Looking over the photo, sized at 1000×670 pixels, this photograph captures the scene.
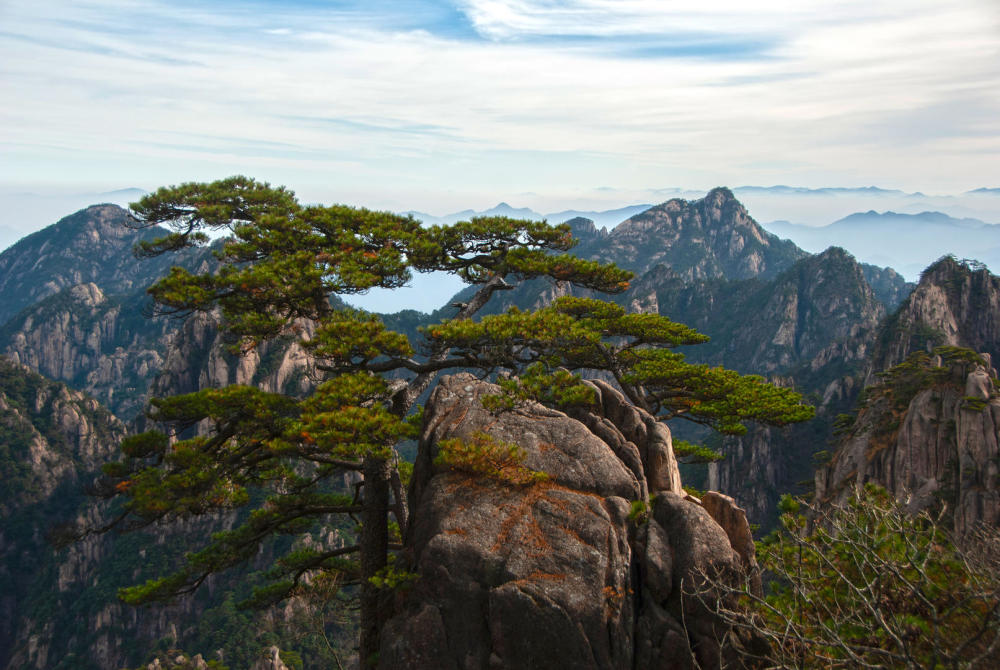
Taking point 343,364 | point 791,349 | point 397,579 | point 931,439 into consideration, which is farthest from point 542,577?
point 791,349

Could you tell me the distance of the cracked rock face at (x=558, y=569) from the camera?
929cm

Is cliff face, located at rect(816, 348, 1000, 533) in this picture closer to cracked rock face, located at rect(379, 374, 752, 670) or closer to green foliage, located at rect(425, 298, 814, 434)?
green foliage, located at rect(425, 298, 814, 434)

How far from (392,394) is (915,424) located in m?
45.7

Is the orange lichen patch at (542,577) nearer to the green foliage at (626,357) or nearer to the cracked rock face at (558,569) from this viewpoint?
the cracked rock face at (558,569)

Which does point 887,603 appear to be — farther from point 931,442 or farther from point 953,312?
point 953,312

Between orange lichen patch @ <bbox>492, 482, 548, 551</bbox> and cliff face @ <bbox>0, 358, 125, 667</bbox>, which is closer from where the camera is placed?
orange lichen patch @ <bbox>492, 482, 548, 551</bbox>

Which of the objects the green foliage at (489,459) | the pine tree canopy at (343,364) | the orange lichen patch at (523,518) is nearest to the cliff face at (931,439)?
the pine tree canopy at (343,364)

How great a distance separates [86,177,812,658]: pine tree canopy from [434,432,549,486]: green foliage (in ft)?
3.76

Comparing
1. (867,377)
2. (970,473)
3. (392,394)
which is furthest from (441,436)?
(867,377)

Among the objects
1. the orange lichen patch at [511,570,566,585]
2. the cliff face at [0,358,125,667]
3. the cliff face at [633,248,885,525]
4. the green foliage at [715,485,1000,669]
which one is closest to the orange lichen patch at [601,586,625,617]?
the orange lichen patch at [511,570,566,585]

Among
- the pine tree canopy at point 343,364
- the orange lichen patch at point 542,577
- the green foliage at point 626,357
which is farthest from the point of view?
the green foliage at point 626,357

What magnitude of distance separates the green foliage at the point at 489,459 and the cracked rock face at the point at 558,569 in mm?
222

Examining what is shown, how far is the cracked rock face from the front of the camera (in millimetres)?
9289

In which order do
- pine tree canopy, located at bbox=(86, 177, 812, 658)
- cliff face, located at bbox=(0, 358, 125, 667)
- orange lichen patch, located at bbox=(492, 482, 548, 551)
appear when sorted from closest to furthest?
orange lichen patch, located at bbox=(492, 482, 548, 551)
pine tree canopy, located at bbox=(86, 177, 812, 658)
cliff face, located at bbox=(0, 358, 125, 667)
